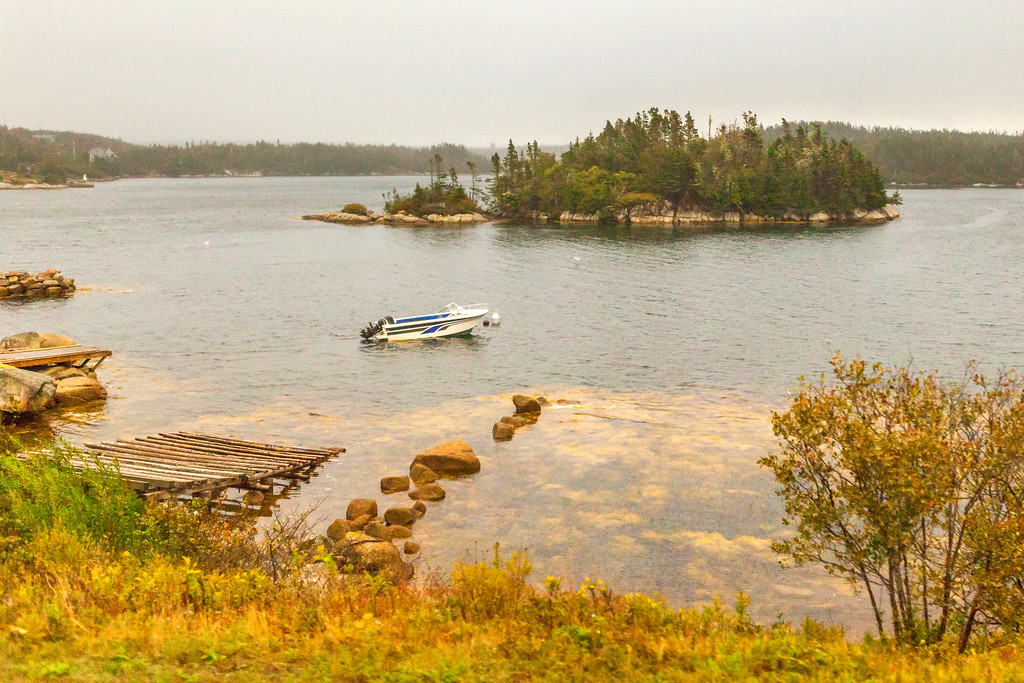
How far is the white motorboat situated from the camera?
178ft

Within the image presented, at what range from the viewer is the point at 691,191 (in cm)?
15625

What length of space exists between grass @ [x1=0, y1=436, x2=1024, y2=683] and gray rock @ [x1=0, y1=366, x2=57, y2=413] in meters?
20.9

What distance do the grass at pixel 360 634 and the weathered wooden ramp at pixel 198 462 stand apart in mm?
6679

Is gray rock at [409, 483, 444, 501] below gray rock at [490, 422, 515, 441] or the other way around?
below

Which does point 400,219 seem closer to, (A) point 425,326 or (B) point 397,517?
(A) point 425,326

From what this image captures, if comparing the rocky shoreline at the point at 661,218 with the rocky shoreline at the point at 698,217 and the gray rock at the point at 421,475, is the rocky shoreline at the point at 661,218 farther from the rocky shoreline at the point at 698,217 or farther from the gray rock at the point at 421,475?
the gray rock at the point at 421,475

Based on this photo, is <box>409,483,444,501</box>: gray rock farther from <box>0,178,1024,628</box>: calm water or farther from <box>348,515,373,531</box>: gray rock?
<box>348,515,373,531</box>: gray rock

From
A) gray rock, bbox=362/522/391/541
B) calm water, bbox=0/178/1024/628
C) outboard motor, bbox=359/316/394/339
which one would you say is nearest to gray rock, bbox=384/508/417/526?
calm water, bbox=0/178/1024/628

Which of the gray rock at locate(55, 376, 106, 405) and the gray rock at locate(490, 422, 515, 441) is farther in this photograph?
the gray rock at locate(55, 376, 106, 405)

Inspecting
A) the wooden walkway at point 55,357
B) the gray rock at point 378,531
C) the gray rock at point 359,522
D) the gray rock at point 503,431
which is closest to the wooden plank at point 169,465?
the gray rock at point 359,522

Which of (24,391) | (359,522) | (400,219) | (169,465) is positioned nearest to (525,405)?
(359,522)

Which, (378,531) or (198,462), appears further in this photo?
(198,462)

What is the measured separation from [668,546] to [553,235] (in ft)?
366

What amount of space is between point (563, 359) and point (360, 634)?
120 feet
